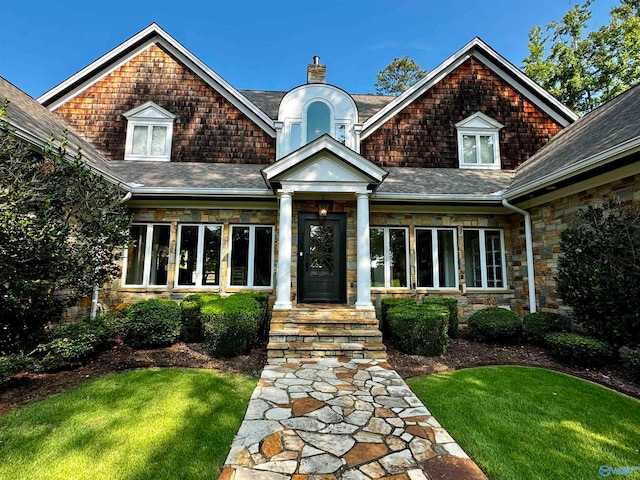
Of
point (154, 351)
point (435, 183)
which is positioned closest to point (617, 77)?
point (435, 183)

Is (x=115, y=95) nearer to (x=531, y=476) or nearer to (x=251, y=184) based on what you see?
(x=251, y=184)

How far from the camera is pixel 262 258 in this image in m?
7.84

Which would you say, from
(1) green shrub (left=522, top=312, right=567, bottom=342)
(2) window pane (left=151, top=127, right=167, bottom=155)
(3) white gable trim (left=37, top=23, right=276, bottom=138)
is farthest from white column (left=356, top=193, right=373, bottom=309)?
(2) window pane (left=151, top=127, right=167, bottom=155)

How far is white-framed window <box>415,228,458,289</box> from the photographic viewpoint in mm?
7988

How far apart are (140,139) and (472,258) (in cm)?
931

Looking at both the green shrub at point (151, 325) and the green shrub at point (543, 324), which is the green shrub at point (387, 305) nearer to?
the green shrub at point (543, 324)

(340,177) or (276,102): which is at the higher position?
(276,102)

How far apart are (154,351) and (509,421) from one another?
549 cm

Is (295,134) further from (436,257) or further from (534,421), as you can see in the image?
(534,421)

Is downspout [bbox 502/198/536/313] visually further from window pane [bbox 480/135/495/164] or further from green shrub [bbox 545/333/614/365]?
window pane [bbox 480/135/495/164]

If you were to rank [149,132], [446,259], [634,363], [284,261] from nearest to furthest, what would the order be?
[634,363]
[284,261]
[446,259]
[149,132]

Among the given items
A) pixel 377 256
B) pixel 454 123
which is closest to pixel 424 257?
pixel 377 256

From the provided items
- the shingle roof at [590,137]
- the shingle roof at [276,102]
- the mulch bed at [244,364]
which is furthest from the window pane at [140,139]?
the shingle roof at [590,137]

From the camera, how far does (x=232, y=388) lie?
4.29 metres
